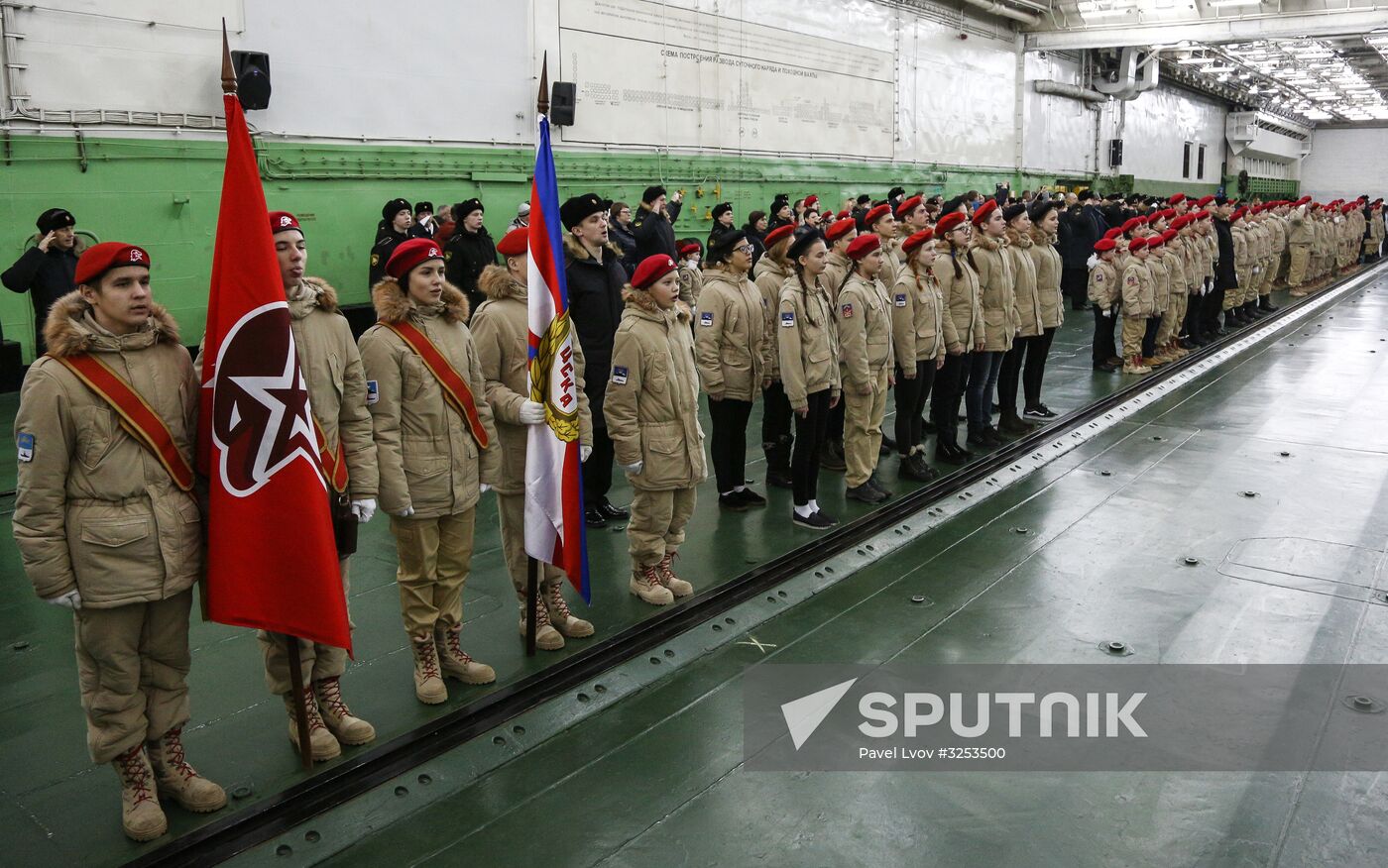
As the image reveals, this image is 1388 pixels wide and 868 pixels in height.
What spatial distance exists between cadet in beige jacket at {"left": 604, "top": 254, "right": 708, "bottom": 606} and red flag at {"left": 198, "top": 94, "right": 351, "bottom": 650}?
1758mm

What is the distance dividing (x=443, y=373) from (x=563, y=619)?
1.33 m

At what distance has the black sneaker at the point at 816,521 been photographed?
233 inches

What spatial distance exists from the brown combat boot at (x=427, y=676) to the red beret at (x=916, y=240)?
179 inches

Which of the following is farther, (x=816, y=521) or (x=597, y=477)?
(x=597, y=477)

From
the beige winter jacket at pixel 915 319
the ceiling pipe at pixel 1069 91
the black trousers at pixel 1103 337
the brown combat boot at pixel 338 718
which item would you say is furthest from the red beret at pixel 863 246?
the ceiling pipe at pixel 1069 91

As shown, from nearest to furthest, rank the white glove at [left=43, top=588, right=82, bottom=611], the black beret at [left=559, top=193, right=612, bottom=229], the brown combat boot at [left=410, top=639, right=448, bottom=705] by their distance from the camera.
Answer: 1. the white glove at [left=43, top=588, right=82, bottom=611]
2. the brown combat boot at [left=410, top=639, right=448, bottom=705]
3. the black beret at [left=559, top=193, right=612, bottom=229]

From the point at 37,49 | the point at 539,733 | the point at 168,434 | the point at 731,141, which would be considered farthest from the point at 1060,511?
the point at 731,141

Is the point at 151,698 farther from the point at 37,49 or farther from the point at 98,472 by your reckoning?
the point at 37,49

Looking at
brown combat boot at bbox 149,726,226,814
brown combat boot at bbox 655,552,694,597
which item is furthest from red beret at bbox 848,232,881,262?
brown combat boot at bbox 149,726,226,814

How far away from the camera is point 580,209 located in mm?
4953

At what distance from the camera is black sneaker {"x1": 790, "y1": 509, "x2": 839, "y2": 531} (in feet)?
19.4

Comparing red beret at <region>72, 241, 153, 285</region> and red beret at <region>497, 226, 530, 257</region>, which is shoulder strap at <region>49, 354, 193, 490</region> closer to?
red beret at <region>72, 241, 153, 285</region>

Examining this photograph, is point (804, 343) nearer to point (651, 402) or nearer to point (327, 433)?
point (651, 402)

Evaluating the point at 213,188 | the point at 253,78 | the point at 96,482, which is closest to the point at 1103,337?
the point at 253,78
